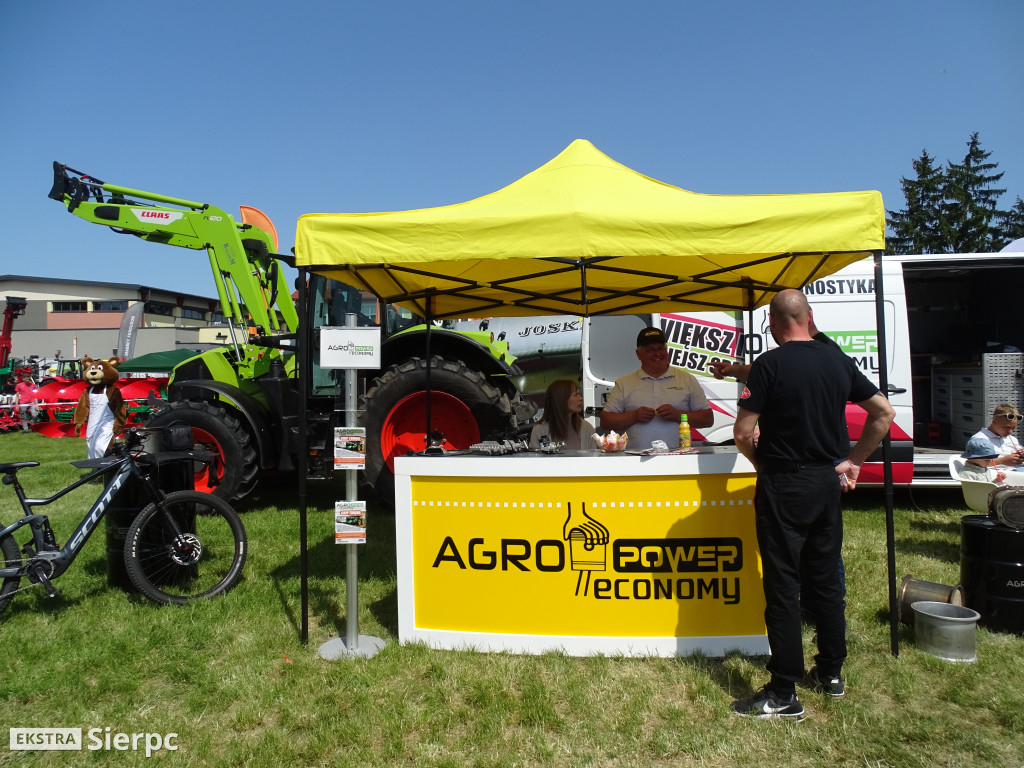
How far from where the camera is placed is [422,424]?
248 inches

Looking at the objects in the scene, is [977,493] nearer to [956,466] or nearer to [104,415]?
[956,466]

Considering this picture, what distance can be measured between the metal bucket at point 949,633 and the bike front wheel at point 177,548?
3.93m

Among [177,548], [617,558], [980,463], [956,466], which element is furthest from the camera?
[956,466]

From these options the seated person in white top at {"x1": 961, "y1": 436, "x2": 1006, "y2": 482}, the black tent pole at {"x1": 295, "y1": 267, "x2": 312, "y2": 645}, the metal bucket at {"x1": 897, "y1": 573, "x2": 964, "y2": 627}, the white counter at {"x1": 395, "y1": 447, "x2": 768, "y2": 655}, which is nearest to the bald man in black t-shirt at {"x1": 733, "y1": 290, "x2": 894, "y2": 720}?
the white counter at {"x1": 395, "y1": 447, "x2": 768, "y2": 655}

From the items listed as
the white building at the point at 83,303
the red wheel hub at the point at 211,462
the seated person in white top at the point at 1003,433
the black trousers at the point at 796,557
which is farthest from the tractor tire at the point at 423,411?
the white building at the point at 83,303

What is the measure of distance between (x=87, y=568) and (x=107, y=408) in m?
2.60

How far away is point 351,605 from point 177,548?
4.74 ft

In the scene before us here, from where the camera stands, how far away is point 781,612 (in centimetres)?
274

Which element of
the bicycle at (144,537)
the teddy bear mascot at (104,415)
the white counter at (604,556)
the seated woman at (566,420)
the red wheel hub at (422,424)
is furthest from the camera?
the teddy bear mascot at (104,415)

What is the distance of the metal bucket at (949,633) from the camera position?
3.21 meters

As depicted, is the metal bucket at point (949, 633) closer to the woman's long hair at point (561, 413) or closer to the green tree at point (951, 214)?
the woman's long hair at point (561, 413)

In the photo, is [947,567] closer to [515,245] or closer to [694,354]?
[694,354]

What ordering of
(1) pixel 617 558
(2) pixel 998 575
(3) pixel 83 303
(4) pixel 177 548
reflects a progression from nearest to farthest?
(1) pixel 617 558, (2) pixel 998 575, (4) pixel 177 548, (3) pixel 83 303

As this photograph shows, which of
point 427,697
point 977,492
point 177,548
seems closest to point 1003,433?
point 977,492
